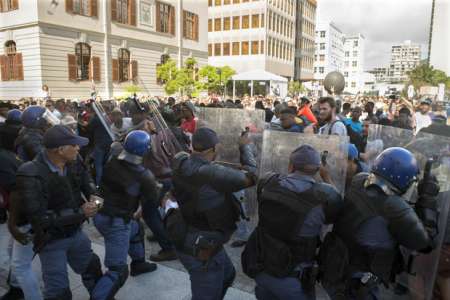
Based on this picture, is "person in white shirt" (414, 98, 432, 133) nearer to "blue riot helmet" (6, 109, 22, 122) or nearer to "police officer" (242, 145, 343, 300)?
"police officer" (242, 145, 343, 300)

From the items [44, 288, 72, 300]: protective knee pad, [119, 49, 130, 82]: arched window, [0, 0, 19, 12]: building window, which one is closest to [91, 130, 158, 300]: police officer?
[44, 288, 72, 300]: protective knee pad

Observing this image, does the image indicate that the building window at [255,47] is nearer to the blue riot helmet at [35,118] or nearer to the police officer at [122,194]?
the blue riot helmet at [35,118]

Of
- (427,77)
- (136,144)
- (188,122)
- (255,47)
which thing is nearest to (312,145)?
(136,144)

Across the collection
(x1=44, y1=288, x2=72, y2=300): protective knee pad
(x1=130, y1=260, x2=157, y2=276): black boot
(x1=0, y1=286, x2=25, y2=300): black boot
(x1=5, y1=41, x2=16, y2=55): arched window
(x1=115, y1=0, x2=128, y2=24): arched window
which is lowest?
(x1=130, y1=260, x2=157, y2=276): black boot

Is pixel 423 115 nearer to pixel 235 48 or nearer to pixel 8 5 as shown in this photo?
pixel 8 5

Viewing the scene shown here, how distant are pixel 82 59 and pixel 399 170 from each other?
21.6m

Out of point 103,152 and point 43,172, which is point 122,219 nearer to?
point 43,172

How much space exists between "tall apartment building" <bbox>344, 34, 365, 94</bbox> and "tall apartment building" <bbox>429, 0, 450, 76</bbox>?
42.7 metres

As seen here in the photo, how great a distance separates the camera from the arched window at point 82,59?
67.8 feet

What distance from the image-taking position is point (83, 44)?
2083 cm

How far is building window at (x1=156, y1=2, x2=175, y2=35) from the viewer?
25.4 metres

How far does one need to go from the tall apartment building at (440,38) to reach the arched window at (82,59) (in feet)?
198

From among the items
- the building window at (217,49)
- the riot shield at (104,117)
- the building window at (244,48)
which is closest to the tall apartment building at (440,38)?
the building window at (244,48)

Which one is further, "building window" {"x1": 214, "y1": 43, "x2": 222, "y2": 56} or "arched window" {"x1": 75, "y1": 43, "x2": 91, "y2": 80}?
"building window" {"x1": 214, "y1": 43, "x2": 222, "y2": 56}
